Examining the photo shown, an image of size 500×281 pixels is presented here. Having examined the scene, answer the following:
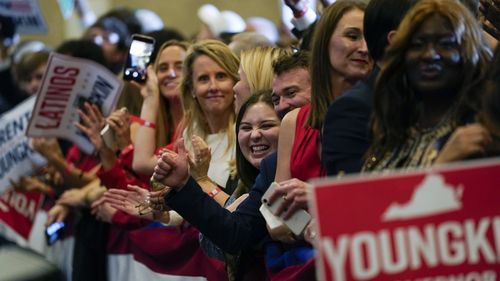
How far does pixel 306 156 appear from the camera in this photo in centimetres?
564

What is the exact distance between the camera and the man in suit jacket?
4867 millimetres

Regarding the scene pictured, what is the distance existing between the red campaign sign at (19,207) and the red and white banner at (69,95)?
111cm

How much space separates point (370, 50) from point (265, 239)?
134cm

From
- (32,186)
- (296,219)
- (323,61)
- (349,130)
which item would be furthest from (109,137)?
(349,130)

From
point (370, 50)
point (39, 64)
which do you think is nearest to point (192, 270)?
point (370, 50)

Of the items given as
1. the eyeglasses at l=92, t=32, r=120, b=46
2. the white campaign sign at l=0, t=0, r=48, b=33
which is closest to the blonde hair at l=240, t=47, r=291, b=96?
the eyeglasses at l=92, t=32, r=120, b=46

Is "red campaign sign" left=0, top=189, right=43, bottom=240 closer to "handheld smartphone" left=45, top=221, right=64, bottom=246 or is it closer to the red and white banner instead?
"handheld smartphone" left=45, top=221, right=64, bottom=246

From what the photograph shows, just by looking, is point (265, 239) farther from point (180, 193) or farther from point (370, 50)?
point (370, 50)

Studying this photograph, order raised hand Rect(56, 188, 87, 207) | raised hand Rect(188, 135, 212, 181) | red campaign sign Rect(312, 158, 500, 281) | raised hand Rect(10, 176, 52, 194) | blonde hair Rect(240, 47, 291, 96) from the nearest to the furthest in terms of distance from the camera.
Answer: red campaign sign Rect(312, 158, 500, 281), raised hand Rect(188, 135, 212, 181), blonde hair Rect(240, 47, 291, 96), raised hand Rect(56, 188, 87, 207), raised hand Rect(10, 176, 52, 194)

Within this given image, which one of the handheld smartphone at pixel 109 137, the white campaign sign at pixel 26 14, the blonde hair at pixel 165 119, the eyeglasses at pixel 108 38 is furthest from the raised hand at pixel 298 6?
the white campaign sign at pixel 26 14

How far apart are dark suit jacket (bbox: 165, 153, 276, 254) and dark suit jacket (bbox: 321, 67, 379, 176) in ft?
3.35

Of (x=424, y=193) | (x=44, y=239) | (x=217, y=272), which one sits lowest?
(x=44, y=239)

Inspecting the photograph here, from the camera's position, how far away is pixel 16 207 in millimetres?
10391

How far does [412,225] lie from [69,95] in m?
5.39
